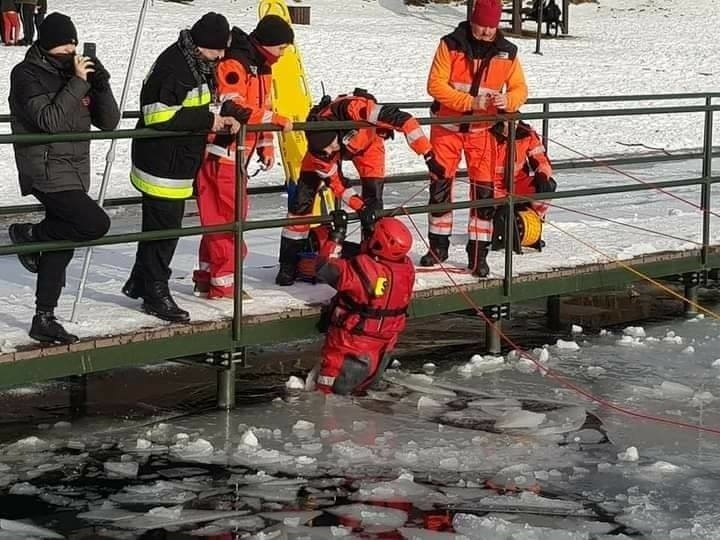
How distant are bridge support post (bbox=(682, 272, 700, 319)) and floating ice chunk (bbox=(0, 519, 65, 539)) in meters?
6.00

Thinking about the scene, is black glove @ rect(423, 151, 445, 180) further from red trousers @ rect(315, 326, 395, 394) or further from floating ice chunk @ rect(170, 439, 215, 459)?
floating ice chunk @ rect(170, 439, 215, 459)

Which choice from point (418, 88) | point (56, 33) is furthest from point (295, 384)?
point (418, 88)

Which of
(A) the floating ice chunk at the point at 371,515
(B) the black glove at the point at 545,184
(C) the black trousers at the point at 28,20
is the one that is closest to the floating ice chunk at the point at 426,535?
(A) the floating ice chunk at the point at 371,515

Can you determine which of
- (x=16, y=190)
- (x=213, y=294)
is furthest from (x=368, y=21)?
(x=213, y=294)

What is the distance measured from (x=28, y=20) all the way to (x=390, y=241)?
19.6 m

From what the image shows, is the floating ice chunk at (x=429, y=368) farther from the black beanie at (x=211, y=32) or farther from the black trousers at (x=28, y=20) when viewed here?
the black trousers at (x=28, y=20)

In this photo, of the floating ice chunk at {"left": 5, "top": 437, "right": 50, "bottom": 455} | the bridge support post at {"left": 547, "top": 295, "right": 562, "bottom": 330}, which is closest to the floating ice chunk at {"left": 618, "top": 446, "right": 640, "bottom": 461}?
the floating ice chunk at {"left": 5, "top": 437, "right": 50, "bottom": 455}

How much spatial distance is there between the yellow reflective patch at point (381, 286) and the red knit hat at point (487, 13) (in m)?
2.08

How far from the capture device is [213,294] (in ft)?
27.8

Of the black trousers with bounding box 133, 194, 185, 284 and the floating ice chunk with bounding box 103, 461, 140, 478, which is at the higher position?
the black trousers with bounding box 133, 194, 185, 284

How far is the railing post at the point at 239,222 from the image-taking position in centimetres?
791

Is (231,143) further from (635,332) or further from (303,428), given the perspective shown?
(635,332)

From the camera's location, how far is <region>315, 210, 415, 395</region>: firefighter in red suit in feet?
26.7

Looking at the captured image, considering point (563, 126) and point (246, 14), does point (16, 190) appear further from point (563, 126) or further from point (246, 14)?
point (246, 14)
